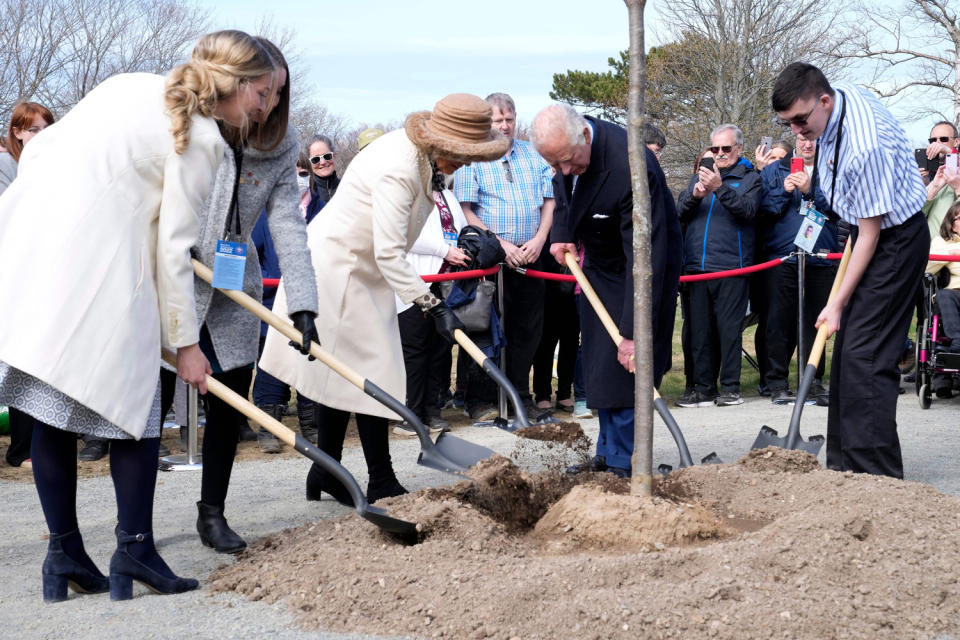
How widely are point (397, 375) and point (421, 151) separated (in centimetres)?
108

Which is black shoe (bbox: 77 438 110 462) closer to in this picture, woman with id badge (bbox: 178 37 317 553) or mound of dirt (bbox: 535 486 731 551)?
woman with id badge (bbox: 178 37 317 553)

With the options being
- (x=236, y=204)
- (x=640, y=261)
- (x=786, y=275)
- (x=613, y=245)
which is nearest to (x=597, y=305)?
(x=613, y=245)

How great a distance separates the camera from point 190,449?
6133 mm

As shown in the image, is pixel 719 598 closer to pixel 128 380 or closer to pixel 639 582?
pixel 639 582

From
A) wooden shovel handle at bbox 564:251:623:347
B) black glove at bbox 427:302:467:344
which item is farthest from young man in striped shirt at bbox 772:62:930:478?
black glove at bbox 427:302:467:344

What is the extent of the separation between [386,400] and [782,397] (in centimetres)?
499

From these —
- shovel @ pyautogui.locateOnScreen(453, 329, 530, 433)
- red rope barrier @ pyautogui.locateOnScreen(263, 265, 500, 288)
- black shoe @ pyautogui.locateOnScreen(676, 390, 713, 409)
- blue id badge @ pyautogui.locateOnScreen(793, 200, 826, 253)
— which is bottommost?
black shoe @ pyautogui.locateOnScreen(676, 390, 713, 409)

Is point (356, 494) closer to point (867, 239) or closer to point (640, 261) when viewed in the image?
point (640, 261)

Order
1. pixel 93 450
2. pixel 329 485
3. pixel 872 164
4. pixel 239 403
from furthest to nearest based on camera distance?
pixel 93 450 < pixel 329 485 < pixel 872 164 < pixel 239 403

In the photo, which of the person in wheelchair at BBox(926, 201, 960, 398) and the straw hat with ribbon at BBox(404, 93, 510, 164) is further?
the person in wheelchair at BBox(926, 201, 960, 398)

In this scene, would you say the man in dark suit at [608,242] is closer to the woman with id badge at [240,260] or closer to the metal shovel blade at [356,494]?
the woman with id badge at [240,260]

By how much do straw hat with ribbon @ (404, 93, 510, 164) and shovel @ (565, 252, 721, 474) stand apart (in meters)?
1.19

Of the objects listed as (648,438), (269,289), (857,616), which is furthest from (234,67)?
(269,289)

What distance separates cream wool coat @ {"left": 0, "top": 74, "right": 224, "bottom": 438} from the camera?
331cm
